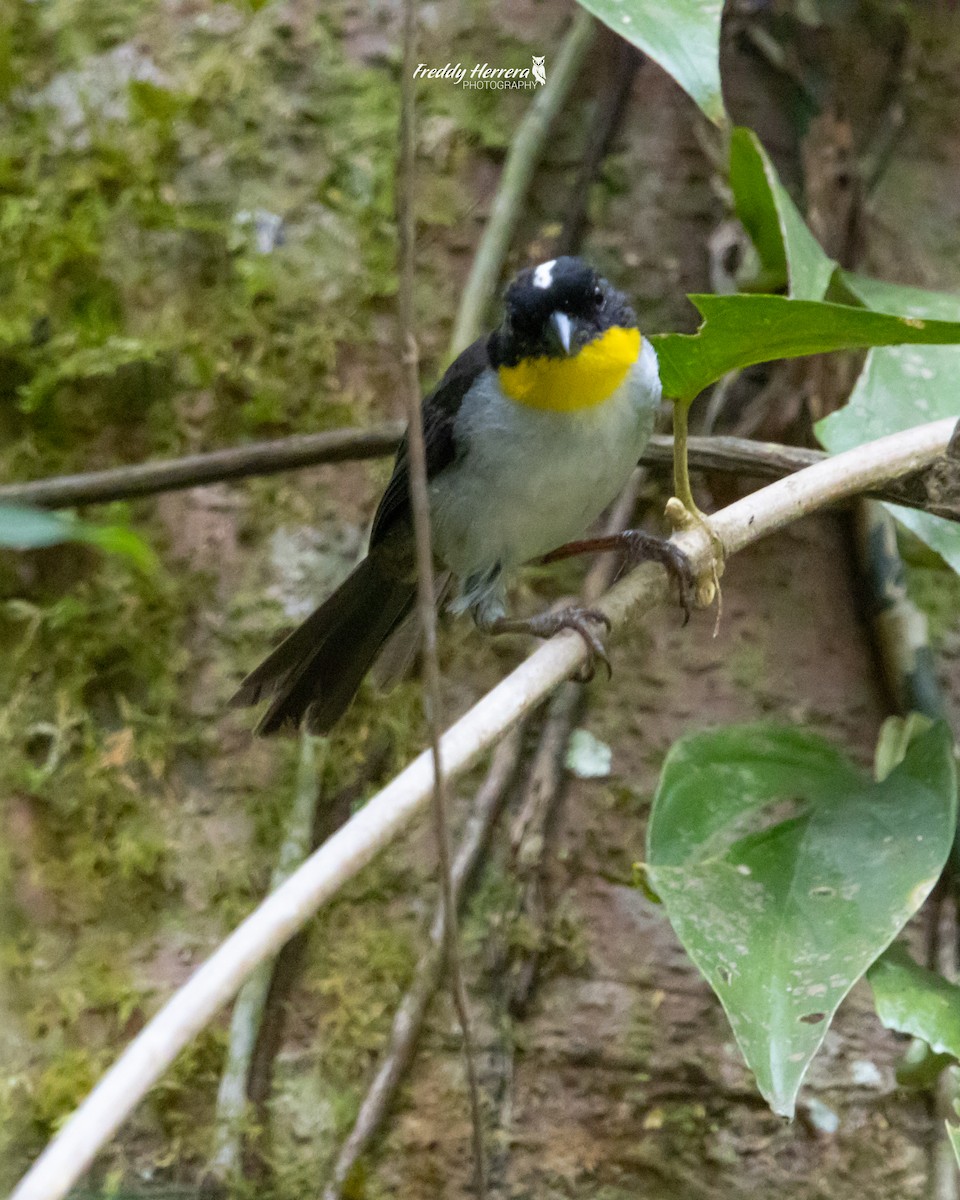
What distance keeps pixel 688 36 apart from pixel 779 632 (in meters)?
1.22

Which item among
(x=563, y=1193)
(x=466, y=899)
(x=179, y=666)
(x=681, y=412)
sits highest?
(x=681, y=412)

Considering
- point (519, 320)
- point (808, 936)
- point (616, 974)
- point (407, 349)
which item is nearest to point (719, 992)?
point (808, 936)

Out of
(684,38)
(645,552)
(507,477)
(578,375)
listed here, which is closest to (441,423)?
(507,477)

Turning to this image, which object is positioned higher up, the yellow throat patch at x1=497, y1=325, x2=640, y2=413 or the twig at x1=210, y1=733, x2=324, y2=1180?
the yellow throat patch at x1=497, y1=325, x2=640, y2=413

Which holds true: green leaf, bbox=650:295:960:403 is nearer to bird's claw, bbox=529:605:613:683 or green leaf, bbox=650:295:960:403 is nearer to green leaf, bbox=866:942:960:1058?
bird's claw, bbox=529:605:613:683

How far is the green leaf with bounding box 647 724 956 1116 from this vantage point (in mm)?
1506

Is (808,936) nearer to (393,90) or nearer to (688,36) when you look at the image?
(688,36)

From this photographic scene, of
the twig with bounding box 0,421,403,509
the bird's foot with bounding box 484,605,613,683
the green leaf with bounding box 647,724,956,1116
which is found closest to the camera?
the green leaf with bounding box 647,724,956,1116

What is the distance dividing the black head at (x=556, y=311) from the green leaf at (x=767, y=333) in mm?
354

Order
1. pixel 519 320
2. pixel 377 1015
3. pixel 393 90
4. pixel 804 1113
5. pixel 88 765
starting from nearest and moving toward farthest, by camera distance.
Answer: pixel 519 320 < pixel 804 1113 < pixel 377 1015 < pixel 88 765 < pixel 393 90

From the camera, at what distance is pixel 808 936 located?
1.63 meters

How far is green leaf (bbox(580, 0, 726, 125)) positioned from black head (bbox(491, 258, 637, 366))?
0.34 metres

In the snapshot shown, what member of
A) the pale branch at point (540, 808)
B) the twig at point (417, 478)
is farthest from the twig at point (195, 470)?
the twig at point (417, 478)

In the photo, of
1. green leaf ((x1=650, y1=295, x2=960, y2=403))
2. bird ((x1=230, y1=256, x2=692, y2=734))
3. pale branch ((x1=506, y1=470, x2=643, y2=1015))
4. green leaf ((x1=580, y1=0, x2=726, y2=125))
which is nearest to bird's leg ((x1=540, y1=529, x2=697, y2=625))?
bird ((x1=230, y1=256, x2=692, y2=734))
